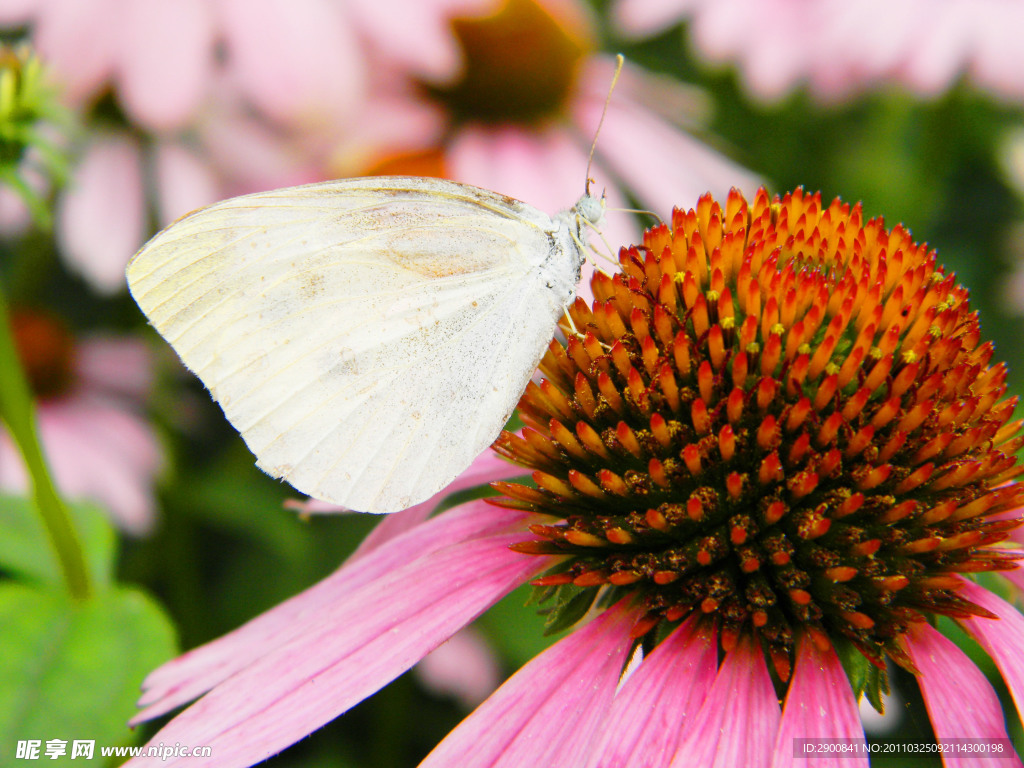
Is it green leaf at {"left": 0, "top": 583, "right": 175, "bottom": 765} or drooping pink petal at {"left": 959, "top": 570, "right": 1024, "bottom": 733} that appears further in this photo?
green leaf at {"left": 0, "top": 583, "right": 175, "bottom": 765}

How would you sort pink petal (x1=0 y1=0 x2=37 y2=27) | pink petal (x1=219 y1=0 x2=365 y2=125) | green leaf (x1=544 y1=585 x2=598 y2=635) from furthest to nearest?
pink petal (x1=0 y1=0 x2=37 y2=27), pink petal (x1=219 y1=0 x2=365 y2=125), green leaf (x1=544 y1=585 x2=598 y2=635)

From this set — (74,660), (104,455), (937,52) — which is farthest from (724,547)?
(104,455)

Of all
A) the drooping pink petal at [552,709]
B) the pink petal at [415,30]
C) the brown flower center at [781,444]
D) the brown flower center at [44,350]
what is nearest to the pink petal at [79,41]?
the pink petal at [415,30]

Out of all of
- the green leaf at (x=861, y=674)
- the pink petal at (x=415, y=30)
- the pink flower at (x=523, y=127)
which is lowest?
the green leaf at (x=861, y=674)

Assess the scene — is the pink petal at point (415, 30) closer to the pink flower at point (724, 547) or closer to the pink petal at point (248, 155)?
the pink petal at point (248, 155)

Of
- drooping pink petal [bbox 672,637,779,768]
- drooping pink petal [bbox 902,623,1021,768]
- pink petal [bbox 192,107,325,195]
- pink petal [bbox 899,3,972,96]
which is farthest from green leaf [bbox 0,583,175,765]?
pink petal [bbox 899,3,972,96]

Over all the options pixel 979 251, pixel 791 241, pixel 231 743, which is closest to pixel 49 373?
pixel 231 743

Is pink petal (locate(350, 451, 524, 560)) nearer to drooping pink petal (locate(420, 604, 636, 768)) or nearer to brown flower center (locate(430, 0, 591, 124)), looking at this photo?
drooping pink petal (locate(420, 604, 636, 768))

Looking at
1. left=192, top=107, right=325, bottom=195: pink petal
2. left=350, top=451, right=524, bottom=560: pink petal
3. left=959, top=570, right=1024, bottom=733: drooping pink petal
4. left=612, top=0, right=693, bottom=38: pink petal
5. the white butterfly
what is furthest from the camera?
left=612, top=0, right=693, bottom=38: pink petal
